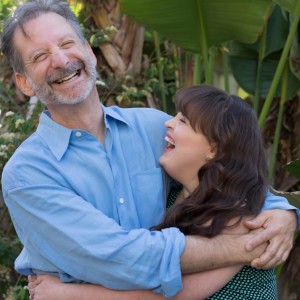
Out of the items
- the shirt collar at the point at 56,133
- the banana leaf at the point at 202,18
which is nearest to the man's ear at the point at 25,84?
the shirt collar at the point at 56,133

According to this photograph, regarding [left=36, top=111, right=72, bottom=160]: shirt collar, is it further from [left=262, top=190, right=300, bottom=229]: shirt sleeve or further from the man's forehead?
[left=262, top=190, right=300, bottom=229]: shirt sleeve

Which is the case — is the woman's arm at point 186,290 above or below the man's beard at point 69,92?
below

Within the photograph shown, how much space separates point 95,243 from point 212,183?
458mm

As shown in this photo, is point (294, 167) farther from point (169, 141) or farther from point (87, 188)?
point (87, 188)

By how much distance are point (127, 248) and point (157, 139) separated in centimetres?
62

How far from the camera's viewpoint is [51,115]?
8.59 feet

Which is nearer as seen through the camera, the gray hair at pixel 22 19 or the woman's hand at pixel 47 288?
the woman's hand at pixel 47 288

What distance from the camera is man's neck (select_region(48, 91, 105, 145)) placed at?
2554 millimetres

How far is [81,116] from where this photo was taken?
258cm

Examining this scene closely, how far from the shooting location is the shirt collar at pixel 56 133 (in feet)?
7.96

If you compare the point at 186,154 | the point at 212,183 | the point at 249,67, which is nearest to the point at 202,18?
the point at 249,67

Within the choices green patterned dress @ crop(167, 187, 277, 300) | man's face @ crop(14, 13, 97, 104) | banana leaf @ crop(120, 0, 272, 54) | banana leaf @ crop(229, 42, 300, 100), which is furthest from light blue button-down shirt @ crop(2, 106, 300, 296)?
banana leaf @ crop(229, 42, 300, 100)

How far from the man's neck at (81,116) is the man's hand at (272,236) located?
67cm

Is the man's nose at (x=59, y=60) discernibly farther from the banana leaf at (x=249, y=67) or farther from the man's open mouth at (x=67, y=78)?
the banana leaf at (x=249, y=67)
